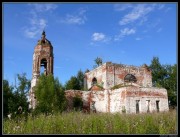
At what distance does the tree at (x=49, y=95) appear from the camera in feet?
60.0

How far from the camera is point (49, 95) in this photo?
19.6 meters

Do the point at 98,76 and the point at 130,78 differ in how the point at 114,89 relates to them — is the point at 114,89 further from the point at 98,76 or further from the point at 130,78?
the point at 130,78

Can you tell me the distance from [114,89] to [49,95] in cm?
799

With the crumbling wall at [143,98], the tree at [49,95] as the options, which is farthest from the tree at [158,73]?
the tree at [49,95]

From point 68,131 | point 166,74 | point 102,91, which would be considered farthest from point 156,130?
point 166,74

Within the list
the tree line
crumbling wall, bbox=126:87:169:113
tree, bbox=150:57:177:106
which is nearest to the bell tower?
the tree line

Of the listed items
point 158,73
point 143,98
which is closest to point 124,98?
point 143,98

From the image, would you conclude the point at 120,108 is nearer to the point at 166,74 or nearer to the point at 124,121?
the point at 124,121

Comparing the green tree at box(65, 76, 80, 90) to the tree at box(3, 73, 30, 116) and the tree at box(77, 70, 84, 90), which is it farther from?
the tree at box(3, 73, 30, 116)

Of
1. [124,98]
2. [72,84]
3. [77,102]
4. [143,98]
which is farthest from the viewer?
[72,84]

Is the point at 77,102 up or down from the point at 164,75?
down

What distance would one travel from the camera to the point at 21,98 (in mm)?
15055

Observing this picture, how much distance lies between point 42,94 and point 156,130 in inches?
471

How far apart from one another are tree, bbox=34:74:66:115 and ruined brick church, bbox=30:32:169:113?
3537 mm
